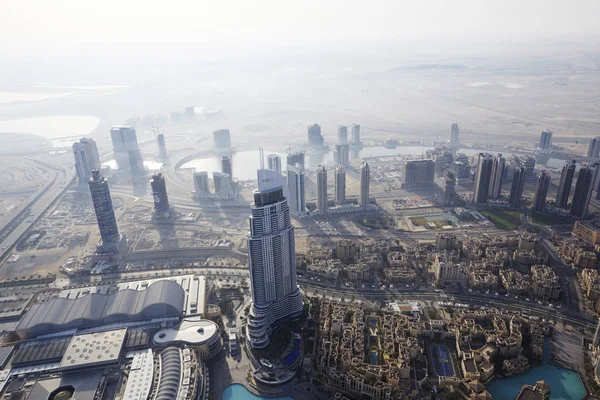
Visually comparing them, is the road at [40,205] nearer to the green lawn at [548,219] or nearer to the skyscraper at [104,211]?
the skyscraper at [104,211]

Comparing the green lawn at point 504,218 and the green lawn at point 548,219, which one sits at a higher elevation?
the green lawn at point 548,219

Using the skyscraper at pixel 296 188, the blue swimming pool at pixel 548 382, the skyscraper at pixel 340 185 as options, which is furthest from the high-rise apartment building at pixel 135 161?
the blue swimming pool at pixel 548 382

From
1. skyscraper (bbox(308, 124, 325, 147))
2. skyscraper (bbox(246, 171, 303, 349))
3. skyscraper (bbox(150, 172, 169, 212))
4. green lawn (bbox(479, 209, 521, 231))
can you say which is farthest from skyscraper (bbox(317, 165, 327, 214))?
skyscraper (bbox(308, 124, 325, 147))

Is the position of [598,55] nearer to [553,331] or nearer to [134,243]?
[553,331]

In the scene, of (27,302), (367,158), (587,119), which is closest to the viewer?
(27,302)

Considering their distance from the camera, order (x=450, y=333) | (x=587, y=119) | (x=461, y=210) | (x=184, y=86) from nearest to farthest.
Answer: (x=450, y=333) → (x=461, y=210) → (x=587, y=119) → (x=184, y=86)

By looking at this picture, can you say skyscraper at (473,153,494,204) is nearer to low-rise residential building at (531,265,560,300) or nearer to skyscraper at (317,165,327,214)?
low-rise residential building at (531,265,560,300)

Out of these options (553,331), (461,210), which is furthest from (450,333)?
(461,210)
